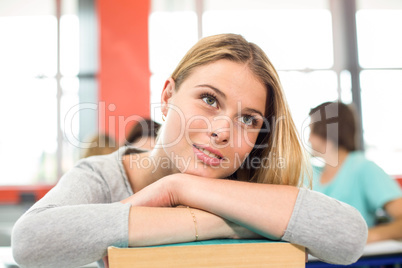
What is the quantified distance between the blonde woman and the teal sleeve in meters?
1.17

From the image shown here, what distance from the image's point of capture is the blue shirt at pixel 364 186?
1845 mm

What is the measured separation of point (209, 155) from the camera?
0.78 m

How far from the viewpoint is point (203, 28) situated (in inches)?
190

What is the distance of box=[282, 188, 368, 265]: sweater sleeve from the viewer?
62 centimetres

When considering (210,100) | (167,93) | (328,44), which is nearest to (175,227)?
(210,100)

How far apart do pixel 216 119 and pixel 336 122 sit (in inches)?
65.3

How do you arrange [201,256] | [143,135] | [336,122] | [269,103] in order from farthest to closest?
[336,122]
[143,135]
[269,103]
[201,256]

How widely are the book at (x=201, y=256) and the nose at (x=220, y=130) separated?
0.26 metres

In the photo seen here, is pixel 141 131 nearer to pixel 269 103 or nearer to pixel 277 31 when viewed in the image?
pixel 269 103

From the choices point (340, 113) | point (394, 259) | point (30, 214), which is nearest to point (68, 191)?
point (30, 214)

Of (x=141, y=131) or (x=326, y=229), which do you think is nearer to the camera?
(x=326, y=229)

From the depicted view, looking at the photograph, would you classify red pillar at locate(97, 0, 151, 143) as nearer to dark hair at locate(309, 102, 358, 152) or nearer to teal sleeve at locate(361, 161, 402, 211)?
dark hair at locate(309, 102, 358, 152)

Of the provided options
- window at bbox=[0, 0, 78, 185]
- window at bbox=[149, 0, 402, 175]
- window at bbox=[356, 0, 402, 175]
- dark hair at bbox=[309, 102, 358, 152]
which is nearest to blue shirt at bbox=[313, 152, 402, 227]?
dark hair at bbox=[309, 102, 358, 152]

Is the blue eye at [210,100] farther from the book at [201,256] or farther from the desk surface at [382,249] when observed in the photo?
the desk surface at [382,249]
